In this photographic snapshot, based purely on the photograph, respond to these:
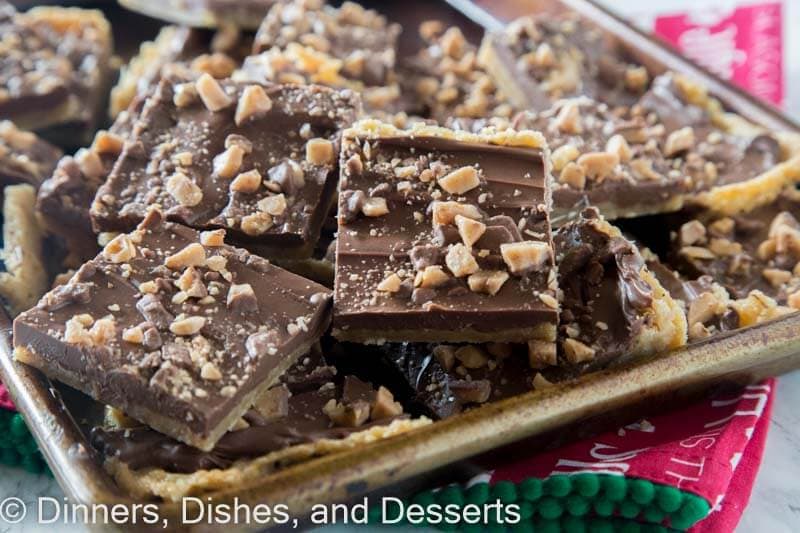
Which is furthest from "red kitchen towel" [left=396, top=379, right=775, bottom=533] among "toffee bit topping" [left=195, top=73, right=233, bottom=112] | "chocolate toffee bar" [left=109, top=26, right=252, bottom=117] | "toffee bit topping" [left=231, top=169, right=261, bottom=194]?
"chocolate toffee bar" [left=109, top=26, right=252, bottom=117]

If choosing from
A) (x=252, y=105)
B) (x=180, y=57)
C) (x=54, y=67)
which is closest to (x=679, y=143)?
(x=252, y=105)

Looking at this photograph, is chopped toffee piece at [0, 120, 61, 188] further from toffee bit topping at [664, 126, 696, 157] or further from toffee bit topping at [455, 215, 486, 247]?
toffee bit topping at [664, 126, 696, 157]

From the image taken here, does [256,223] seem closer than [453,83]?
Yes

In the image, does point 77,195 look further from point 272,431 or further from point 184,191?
point 272,431

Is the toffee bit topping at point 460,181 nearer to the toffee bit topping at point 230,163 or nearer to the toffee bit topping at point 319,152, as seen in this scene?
the toffee bit topping at point 319,152

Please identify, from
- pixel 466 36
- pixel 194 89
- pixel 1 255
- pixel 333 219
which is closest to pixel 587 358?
pixel 333 219

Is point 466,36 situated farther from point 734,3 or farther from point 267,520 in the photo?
point 267,520

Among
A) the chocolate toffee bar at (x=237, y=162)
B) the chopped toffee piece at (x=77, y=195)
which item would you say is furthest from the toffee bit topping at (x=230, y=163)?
the chopped toffee piece at (x=77, y=195)
